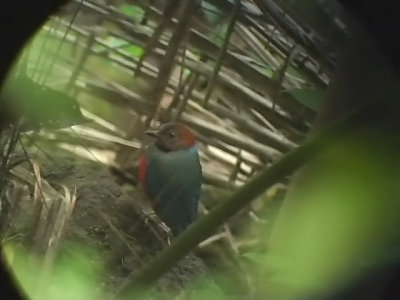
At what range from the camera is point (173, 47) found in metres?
0.44

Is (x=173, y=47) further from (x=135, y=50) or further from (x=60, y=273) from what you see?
(x=60, y=273)

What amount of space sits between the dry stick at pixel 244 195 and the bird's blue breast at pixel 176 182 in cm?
1

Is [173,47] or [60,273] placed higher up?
[173,47]

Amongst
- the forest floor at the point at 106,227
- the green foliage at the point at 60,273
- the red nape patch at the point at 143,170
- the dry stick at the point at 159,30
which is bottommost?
the green foliage at the point at 60,273

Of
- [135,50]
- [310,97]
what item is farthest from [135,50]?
[310,97]

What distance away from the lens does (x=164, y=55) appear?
0.44m

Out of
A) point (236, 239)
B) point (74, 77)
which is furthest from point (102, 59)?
point (236, 239)

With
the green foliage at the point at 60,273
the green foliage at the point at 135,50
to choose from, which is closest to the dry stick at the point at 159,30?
the green foliage at the point at 135,50

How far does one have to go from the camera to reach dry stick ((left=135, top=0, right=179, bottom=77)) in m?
0.44

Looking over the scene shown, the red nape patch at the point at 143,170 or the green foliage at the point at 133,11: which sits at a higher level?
the green foliage at the point at 133,11

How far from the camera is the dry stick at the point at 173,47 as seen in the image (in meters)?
0.43

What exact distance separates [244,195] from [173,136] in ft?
0.18

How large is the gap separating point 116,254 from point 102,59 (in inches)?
4.4

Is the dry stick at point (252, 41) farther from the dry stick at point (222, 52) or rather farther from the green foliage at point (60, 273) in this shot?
the green foliage at point (60, 273)
